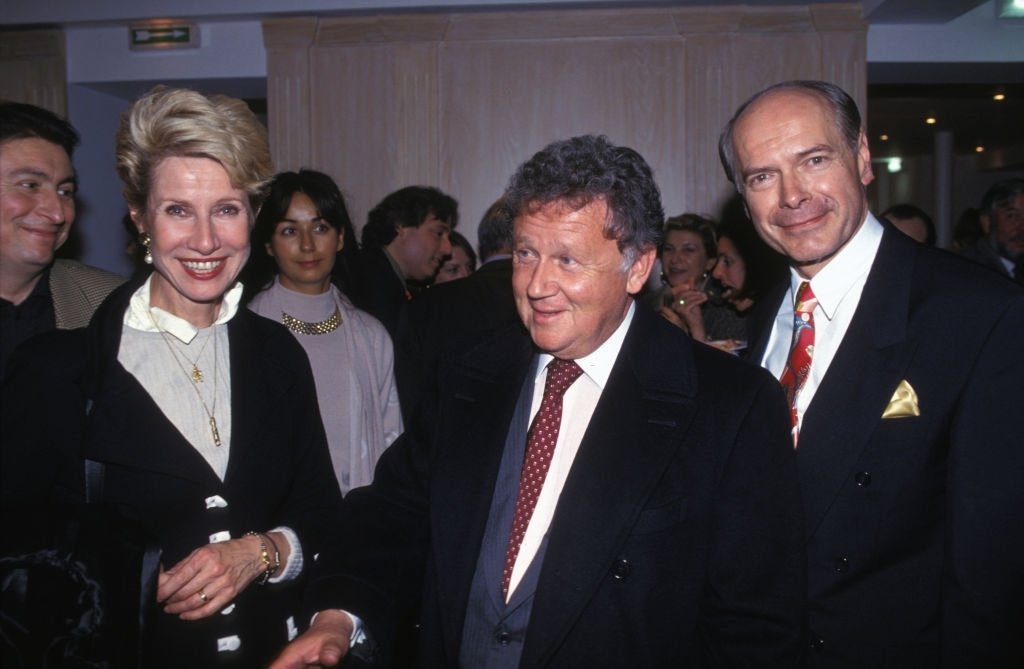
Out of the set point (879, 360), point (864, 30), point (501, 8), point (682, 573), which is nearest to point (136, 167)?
point (682, 573)

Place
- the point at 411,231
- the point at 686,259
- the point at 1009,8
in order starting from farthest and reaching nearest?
1. the point at 1009,8
2. the point at 686,259
3. the point at 411,231

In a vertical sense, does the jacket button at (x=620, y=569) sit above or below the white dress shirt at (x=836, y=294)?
below

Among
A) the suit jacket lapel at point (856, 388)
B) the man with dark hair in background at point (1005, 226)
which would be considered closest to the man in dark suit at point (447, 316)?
the suit jacket lapel at point (856, 388)

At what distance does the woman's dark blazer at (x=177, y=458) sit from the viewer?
68.5 inches

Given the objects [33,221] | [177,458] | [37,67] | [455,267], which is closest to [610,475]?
[177,458]

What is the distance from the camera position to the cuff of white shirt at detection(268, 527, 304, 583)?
77.6 inches

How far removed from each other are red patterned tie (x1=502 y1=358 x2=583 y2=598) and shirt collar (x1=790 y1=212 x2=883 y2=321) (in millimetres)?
630

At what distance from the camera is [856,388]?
175cm

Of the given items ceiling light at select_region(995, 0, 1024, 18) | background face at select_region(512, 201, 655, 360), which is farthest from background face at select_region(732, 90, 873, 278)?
ceiling light at select_region(995, 0, 1024, 18)

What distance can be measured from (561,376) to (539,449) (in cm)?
18

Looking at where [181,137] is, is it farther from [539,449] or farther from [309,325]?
[309,325]

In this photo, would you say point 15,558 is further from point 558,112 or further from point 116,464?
point 558,112

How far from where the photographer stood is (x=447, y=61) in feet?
22.2

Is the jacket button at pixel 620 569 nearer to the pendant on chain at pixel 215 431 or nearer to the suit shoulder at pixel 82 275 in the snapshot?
Answer: the pendant on chain at pixel 215 431
